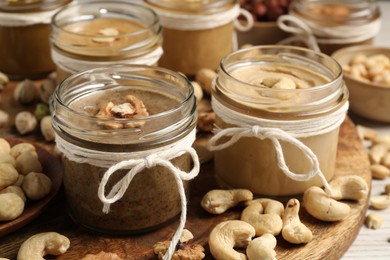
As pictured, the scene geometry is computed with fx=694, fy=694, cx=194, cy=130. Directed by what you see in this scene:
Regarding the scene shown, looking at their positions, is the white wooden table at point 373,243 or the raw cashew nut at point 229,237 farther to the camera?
the white wooden table at point 373,243

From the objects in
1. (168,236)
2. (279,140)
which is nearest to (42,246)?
(168,236)

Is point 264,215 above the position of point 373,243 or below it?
A: above

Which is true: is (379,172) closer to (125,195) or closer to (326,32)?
(326,32)

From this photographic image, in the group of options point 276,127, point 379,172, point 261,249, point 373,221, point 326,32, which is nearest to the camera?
→ point 261,249

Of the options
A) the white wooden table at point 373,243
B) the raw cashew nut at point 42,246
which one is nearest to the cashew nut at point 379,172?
the white wooden table at point 373,243

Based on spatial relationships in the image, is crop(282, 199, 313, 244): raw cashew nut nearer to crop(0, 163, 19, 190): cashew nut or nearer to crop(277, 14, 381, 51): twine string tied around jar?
crop(0, 163, 19, 190): cashew nut

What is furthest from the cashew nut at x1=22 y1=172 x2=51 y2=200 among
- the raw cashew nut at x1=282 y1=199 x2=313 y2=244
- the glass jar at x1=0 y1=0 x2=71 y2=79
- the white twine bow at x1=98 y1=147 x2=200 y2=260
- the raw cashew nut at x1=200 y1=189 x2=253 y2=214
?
the glass jar at x1=0 y1=0 x2=71 y2=79

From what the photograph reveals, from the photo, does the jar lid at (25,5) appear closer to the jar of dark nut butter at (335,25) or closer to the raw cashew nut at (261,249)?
the jar of dark nut butter at (335,25)

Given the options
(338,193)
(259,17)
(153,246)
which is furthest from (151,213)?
(259,17)
